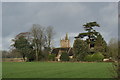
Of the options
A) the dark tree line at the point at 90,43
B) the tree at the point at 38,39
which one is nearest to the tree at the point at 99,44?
the dark tree line at the point at 90,43

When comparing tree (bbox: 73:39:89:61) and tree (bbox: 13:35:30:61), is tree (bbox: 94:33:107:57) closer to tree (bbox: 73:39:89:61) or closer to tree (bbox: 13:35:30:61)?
tree (bbox: 73:39:89:61)

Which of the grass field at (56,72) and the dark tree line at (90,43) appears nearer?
the grass field at (56,72)

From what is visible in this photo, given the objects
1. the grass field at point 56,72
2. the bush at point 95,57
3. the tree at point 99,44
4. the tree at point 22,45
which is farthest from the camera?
the tree at point 22,45

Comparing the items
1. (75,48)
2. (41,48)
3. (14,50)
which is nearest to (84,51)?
(75,48)

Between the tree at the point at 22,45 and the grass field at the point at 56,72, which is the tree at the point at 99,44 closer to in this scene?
the tree at the point at 22,45

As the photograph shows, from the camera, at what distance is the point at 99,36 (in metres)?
52.7

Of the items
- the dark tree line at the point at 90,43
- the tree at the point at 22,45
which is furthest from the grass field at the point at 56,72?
the tree at the point at 22,45

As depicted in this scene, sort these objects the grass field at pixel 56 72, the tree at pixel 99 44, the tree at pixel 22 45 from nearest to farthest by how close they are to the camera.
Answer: the grass field at pixel 56 72 < the tree at pixel 99 44 < the tree at pixel 22 45

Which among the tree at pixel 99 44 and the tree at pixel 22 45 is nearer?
the tree at pixel 99 44

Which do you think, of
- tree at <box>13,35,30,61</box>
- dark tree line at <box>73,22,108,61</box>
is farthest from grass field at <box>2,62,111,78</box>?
tree at <box>13,35,30,61</box>

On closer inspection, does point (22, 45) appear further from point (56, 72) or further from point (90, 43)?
point (56, 72)

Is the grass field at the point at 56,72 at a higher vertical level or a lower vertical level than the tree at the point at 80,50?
lower

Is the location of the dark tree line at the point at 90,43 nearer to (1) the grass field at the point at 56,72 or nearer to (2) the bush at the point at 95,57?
(2) the bush at the point at 95,57

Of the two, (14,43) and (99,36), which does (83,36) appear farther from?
(14,43)
